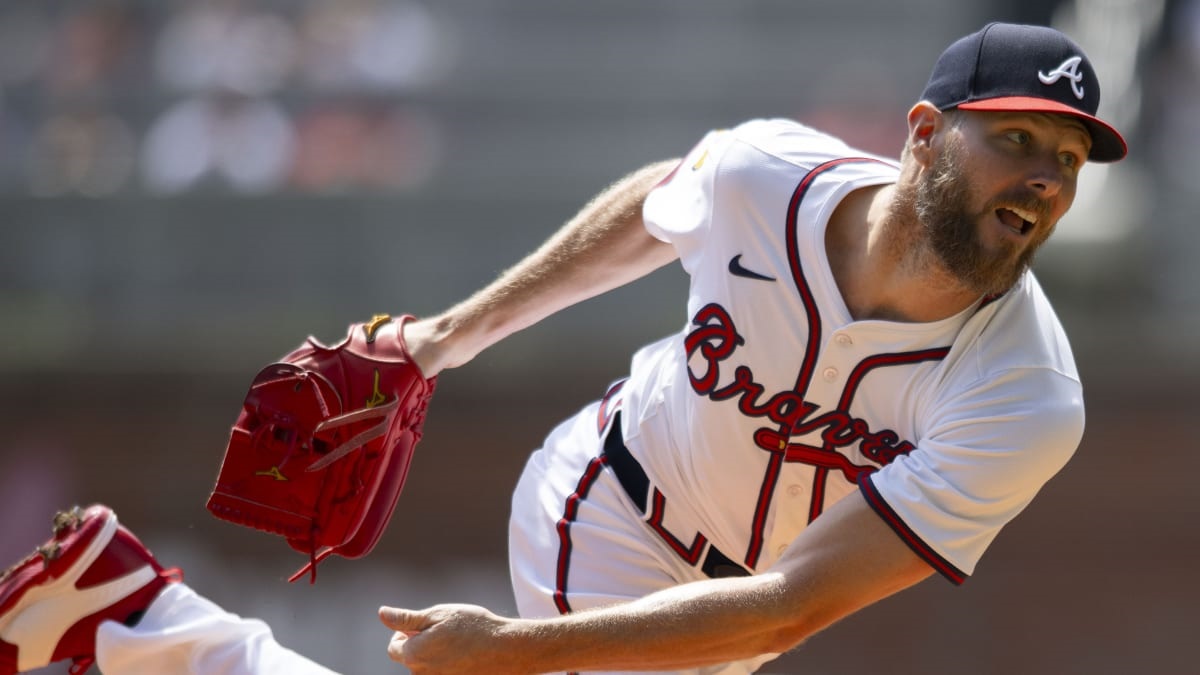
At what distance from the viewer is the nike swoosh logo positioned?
10.0 feet

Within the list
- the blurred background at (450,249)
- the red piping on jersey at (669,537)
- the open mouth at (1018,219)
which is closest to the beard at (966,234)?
the open mouth at (1018,219)

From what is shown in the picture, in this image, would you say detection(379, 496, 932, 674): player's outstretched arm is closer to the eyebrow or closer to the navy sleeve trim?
the navy sleeve trim

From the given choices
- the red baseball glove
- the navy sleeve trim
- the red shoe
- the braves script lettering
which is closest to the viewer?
the navy sleeve trim

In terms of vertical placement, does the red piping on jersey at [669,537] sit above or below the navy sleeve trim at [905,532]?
below

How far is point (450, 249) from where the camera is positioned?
A: 28.4ft

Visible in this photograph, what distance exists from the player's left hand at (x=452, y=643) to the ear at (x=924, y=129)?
1198 millimetres

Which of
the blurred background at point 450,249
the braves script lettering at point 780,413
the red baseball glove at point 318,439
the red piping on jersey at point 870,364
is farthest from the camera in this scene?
the blurred background at point 450,249

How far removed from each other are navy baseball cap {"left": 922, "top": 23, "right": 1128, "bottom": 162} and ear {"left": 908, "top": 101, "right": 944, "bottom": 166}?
0.07 feet

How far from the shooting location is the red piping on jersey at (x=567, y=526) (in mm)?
3268

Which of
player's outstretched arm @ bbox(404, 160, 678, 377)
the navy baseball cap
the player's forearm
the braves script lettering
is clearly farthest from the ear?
the player's forearm

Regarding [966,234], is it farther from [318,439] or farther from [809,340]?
[318,439]

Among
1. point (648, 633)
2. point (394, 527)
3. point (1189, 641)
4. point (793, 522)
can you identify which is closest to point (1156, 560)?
point (1189, 641)

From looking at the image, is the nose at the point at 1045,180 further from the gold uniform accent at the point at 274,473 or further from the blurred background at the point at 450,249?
the blurred background at the point at 450,249

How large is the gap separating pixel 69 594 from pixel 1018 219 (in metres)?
2.25
